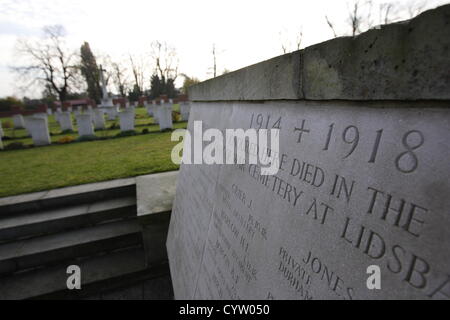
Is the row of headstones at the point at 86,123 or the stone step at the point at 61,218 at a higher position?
the row of headstones at the point at 86,123

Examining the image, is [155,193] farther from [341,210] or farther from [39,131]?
[39,131]

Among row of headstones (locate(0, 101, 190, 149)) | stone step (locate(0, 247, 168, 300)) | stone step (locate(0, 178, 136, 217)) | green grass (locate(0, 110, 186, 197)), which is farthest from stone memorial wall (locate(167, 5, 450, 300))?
row of headstones (locate(0, 101, 190, 149))

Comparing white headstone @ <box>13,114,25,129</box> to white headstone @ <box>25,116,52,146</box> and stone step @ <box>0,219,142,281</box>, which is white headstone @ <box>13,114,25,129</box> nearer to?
white headstone @ <box>25,116,52,146</box>

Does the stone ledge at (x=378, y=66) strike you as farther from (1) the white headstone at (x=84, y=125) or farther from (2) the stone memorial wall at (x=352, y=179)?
(1) the white headstone at (x=84, y=125)

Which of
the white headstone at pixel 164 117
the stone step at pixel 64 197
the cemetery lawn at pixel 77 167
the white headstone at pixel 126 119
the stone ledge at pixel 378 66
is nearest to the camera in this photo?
the stone ledge at pixel 378 66

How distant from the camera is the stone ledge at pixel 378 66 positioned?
2.44 ft

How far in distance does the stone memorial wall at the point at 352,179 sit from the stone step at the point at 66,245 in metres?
2.68

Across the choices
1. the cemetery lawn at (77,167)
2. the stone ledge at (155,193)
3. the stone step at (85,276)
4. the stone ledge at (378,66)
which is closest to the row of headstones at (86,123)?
the cemetery lawn at (77,167)

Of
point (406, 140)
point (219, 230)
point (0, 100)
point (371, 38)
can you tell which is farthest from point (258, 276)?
point (0, 100)

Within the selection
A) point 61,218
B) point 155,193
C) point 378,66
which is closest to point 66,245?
point 61,218

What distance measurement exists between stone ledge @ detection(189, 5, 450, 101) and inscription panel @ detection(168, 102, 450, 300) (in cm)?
7

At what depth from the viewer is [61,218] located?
410 centimetres

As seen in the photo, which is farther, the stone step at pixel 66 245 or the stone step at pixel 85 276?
the stone step at pixel 66 245
